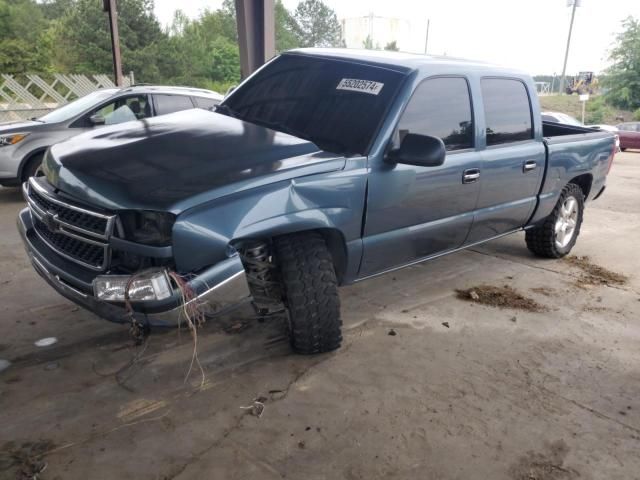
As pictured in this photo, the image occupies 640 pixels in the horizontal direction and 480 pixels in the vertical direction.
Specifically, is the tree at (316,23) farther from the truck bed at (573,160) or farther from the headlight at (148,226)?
the headlight at (148,226)

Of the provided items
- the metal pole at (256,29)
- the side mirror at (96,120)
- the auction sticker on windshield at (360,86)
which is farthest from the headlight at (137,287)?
the metal pole at (256,29)

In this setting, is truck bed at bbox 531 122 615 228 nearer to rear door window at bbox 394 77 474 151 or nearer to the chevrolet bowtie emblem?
rear door window at bbox 394 77 474 151

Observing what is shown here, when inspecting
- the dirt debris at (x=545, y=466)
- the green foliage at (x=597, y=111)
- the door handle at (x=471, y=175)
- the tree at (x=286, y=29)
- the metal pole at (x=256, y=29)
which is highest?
the tree at (x=286, y=29)

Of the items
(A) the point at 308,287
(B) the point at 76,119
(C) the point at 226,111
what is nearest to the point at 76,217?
(A) the point at 308,287

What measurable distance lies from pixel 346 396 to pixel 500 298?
81.6 inches

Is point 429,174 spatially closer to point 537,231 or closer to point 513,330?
point 513,330

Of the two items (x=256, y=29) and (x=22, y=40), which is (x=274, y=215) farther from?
(x=22, y=40)

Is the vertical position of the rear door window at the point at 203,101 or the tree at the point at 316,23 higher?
the tree at the point at 316,23

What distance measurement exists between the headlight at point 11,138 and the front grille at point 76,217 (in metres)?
4.47

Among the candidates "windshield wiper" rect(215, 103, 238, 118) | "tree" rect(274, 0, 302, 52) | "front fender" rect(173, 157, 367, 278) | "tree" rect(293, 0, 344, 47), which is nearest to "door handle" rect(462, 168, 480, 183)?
"front fender" rect(173, 157, 367, 278)

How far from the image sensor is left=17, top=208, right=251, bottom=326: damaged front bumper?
8.14 ft

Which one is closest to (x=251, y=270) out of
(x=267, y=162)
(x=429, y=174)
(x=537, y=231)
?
(x=267, y=162)

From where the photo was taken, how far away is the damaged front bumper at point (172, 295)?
248 centimetres

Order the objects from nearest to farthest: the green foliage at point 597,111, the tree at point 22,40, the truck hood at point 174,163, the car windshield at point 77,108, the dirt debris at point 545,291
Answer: the truck hood at point 174,163 → the dirt debris at point 545,291 → the car windshield at point 77,108 → the green foliage at point 597,111 → the tree at point 22,40
